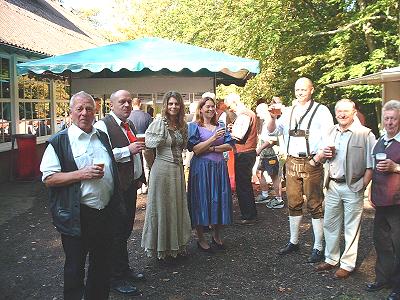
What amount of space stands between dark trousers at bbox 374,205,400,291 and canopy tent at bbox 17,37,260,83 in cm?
382

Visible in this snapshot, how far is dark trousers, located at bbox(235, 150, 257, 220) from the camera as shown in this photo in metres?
6.50

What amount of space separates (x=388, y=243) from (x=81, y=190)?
9.04 ft

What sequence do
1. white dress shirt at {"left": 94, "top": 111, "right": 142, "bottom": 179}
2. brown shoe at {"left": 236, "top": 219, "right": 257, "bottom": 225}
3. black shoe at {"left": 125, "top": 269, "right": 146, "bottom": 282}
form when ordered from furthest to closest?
brown shoe at {"left": 236, "top": 219, "right": 257, "bottom": 225}, black shoe at {"left": 125, "top": 269, "right": 146, "bottom": 282}, white dress shirt at {"left": 94, "top": 111, "right": 142, "bottom": 179}

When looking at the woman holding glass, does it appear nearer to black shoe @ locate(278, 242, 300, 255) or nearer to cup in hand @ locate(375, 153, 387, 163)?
black shoe @ locate(278, 242, 300, 255)

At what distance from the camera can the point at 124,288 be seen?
4043 millimetres

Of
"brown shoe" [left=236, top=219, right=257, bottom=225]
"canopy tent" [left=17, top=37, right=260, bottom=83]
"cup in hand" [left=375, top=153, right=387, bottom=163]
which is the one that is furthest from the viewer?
"canopy tent" [left=17, top=37, right=260, bottom=83]

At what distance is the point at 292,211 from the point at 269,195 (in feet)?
11.3

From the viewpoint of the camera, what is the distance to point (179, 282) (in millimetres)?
4324

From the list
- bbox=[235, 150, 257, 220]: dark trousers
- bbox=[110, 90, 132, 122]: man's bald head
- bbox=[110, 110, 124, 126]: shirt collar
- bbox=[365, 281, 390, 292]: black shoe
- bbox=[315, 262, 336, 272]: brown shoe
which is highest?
bbox=[110, 90, 132, 122]: man's bald head

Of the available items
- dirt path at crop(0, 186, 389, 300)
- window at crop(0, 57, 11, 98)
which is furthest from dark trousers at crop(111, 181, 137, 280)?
window at crop(0, 57, 11, 98)

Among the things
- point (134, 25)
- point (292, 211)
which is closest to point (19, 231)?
point (292, 211)

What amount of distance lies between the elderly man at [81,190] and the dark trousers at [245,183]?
3.37m

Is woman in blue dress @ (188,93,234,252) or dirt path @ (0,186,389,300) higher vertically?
woman in blue dress @ (188,93,234,252)

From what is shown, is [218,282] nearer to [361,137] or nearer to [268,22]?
[361,137]
